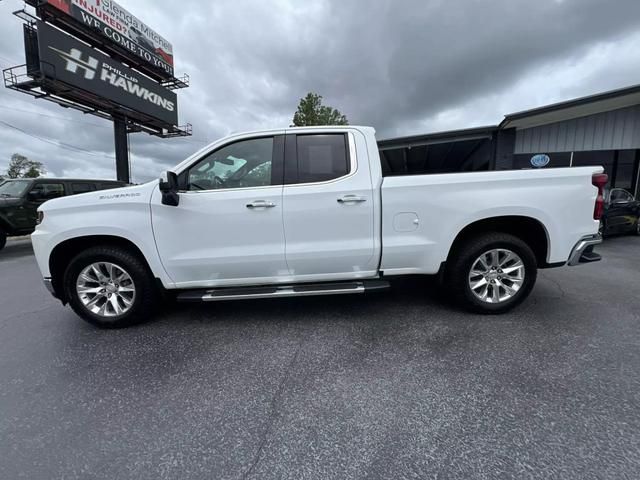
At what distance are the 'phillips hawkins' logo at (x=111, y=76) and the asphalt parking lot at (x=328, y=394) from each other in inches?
812

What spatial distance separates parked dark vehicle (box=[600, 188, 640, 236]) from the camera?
7375 mm

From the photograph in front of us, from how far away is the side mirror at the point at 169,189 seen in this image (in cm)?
273

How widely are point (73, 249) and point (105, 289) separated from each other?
57 cm

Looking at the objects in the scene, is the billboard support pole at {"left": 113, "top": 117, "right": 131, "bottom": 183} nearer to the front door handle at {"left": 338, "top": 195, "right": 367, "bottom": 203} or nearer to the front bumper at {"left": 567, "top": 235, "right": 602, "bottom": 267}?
the front door handle at {"left": 338, "top": 195, "right": 367, "bottom": 203}

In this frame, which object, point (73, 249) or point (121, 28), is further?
point (121, 28)

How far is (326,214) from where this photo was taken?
291 cm

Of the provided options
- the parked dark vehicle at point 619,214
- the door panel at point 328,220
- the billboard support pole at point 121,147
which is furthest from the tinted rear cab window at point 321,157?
the billboard support pole at point 121,147

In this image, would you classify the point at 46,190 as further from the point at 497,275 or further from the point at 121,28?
the point at 121,28

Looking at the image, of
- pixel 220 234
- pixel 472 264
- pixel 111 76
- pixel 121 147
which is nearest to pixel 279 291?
pixel 220 234

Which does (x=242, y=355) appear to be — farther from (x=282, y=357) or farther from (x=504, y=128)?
(x=504, y=128)

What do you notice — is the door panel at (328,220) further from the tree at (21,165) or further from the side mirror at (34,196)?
the tree at (21,165)

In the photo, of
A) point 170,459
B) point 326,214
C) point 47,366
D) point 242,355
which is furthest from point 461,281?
point 47,366

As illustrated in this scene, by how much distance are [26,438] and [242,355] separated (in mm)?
1359

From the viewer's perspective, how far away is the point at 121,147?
72.4 ft
